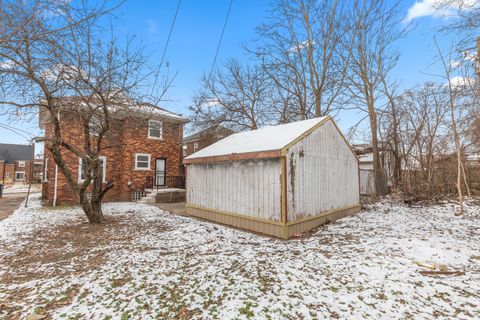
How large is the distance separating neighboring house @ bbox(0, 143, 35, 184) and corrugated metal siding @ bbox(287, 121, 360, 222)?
141 ft

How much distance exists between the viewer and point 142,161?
13727mm

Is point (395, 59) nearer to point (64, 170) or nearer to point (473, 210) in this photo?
point (473, 210)

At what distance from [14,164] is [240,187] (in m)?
45.7

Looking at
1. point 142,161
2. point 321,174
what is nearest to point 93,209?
point 142,161

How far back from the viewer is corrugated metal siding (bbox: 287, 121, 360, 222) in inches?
245

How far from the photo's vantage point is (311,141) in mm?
6918

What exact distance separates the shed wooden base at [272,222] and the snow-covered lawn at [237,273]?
33cm

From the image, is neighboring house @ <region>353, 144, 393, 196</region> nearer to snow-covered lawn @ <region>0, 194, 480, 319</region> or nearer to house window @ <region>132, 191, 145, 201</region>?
snow-covered lawn @ <region>0, 194, 480, 319</region>

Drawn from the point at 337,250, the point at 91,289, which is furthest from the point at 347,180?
the point at 91,289

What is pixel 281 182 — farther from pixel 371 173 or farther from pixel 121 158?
pixel 121 158

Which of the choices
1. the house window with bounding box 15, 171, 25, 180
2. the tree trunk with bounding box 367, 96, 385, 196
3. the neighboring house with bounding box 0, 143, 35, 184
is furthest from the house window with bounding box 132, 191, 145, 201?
the house window with bounding box 15, 171, 25, 180

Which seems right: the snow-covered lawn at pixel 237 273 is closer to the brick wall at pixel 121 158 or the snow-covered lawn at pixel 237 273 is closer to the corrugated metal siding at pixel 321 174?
the corrugated metal siding at pixel 321 174

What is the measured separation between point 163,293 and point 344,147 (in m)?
7.85

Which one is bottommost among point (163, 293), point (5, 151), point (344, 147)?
point (163, 293)
